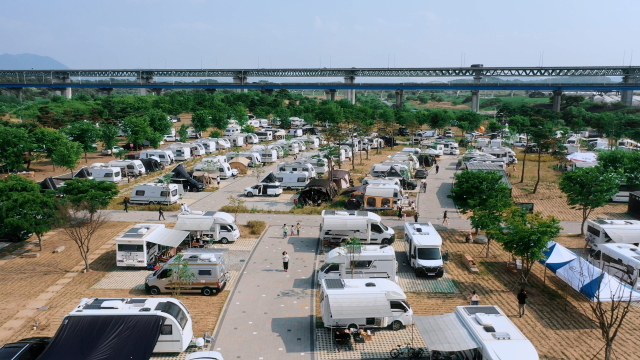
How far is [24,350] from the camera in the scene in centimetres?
1089

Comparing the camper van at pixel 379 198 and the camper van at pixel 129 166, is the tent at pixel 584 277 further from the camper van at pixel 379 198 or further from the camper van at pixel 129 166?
the camper van at pixel 129 166

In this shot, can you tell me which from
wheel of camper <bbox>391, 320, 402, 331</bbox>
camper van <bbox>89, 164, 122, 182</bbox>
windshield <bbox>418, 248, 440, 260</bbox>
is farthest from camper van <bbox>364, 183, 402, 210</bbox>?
camper van <bbox>89, 164, 122, 182</bbox>

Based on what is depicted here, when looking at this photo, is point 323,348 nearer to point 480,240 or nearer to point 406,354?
point 406,354

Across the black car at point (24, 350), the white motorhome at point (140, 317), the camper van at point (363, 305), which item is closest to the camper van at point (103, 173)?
the white motorhome at point (140, 317)

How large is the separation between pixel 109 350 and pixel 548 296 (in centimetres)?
1391

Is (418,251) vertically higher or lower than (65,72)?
lower

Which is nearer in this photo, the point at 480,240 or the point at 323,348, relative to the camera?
the point at 323,348

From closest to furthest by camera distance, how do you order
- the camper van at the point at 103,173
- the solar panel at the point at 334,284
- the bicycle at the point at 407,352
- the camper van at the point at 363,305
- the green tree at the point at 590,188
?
the bicycle at the point at 407,352 → the camper van at the point at 363,305 → the solar panel at the point at 334,284 → the green tree at the point at 590,188 → the camper van at the point at 103,173

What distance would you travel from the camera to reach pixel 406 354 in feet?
39.2

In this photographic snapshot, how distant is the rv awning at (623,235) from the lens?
19.3 m

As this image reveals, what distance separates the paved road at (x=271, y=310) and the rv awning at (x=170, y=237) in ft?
10.1

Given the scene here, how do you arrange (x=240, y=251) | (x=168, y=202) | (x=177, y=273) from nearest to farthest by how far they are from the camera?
(x=177, y=273) < (x=240, y=251) < (x=168, y=202)

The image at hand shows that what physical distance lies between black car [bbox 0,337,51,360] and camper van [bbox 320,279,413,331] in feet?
23.3

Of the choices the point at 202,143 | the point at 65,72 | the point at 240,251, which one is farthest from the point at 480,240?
the point at 65,72
